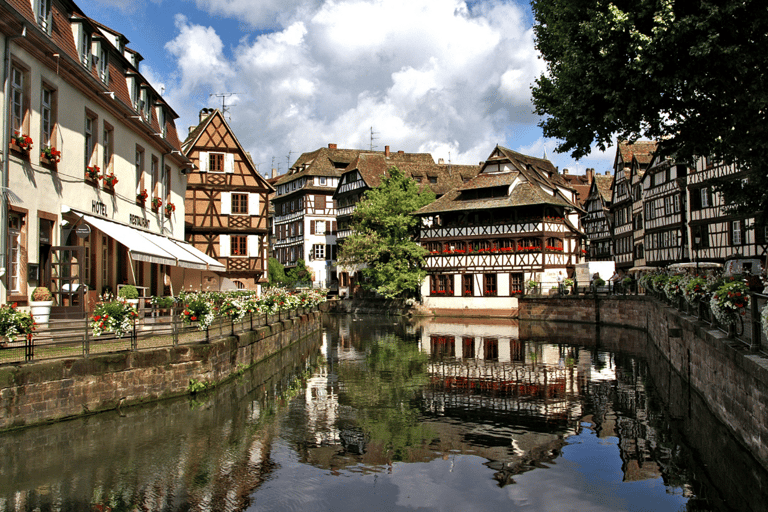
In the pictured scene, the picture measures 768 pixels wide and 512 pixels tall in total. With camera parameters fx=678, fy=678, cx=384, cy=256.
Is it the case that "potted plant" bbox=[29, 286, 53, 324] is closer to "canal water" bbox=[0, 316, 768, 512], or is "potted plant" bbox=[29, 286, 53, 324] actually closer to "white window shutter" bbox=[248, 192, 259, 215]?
"canal water" bbox=[0, 316, 768, 512]

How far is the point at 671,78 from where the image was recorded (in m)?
14.0

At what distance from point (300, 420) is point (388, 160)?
5937 cm

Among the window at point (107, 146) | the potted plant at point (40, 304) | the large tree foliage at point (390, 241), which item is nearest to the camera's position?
the potted plant at point (40, 304)

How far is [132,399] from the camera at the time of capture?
44.0 ft

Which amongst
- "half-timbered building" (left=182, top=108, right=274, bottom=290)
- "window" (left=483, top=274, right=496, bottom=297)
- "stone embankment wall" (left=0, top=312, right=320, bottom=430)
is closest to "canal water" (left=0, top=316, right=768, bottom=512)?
"stone embankment wall" (left=0, top=312, right=320, bottom=430)

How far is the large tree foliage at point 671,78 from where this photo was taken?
13211mm

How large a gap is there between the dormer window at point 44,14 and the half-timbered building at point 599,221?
179 ft

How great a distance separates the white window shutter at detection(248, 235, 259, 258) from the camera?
38.9 meters

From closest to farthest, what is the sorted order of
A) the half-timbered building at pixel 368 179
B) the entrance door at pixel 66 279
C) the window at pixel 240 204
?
1. the entrance door at pixel 66 279
2. the window at pixel 240 204
3. the half-timbered building at pixel 368 179

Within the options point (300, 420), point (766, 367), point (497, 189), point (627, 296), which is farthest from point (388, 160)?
point (766, 367)

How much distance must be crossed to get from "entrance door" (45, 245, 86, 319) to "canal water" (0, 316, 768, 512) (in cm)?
438

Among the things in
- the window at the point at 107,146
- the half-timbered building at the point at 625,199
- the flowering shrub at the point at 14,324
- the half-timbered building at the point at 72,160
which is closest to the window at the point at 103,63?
the half-timbered building at the point at 72,160

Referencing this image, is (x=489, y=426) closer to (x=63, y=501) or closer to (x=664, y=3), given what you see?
(x=63, y=501)

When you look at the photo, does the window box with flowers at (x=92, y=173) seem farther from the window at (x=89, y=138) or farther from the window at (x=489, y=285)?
the window at (x=489, y=285)
